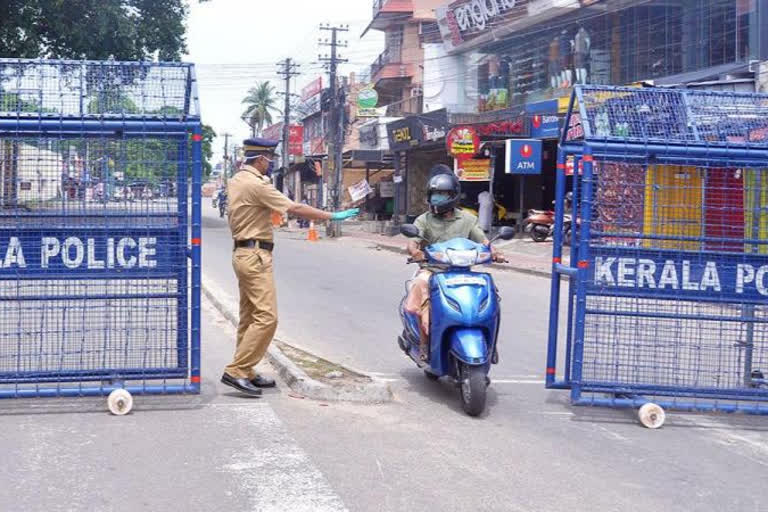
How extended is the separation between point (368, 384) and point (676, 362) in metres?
2.35

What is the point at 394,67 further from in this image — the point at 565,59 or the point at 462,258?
the point at 462,258

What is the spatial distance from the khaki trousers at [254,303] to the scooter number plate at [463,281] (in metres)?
1.33

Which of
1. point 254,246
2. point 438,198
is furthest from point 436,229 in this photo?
point 254,246

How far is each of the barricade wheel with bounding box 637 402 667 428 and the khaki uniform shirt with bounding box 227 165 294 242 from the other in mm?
2972

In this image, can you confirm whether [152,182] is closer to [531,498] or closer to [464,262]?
[464,262]

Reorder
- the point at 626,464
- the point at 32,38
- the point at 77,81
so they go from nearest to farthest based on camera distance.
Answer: the point at 626,464
the point at 77,81
the point at 32,38

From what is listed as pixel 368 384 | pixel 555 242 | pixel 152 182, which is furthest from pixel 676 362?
pixel 152 182

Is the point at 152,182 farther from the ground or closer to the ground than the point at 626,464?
farther from the ground

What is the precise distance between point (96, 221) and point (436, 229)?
2682mm

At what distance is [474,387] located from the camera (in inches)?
248

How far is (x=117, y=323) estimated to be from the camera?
6.48 m

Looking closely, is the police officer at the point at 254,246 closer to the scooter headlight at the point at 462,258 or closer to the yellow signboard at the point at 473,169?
the scooter headlight at the point at 462,258

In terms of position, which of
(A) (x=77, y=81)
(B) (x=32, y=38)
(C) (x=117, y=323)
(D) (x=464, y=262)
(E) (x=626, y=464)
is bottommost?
(E) (x=626, y=464)

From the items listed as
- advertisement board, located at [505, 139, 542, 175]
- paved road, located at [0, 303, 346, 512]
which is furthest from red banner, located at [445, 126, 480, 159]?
paved road, located at [0, 303, 346, 512]
